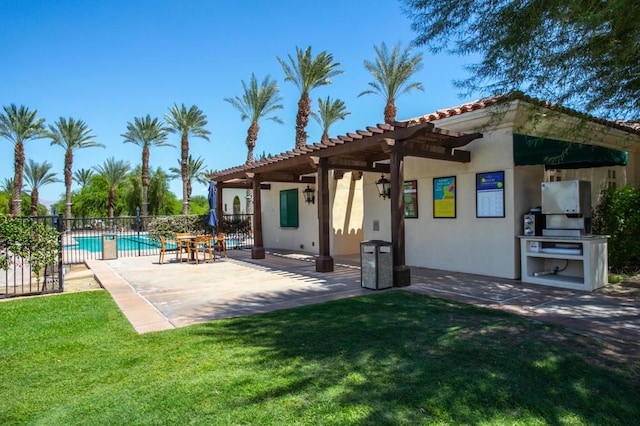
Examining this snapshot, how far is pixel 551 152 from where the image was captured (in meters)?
6.94

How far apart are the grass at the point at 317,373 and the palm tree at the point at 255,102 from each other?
2169 cm

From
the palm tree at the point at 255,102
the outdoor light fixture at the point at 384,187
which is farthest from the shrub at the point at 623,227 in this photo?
the palm tree at the point at 255,102

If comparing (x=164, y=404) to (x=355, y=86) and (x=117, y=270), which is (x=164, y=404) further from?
(x=355, y=86)

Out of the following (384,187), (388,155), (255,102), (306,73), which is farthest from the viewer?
(255,102)

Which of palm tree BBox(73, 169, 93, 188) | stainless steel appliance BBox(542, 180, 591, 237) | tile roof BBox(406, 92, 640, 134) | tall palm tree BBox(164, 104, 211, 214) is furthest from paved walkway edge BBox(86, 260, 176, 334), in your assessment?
palm tree BBox(73, 169, 93, 188)

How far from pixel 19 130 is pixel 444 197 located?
34.1 meters

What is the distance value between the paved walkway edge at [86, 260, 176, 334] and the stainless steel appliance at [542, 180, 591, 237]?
21.3ft

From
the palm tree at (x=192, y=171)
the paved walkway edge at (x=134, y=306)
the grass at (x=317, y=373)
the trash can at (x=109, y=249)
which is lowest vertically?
the grass at (x=317, y=373)

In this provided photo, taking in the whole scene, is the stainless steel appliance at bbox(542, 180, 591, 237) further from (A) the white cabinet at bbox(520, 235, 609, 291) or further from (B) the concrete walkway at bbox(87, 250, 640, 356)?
(B) the concrete walkway at bbox(87, 250, 640, 356)

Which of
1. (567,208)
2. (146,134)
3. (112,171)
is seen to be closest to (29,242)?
(567,208)

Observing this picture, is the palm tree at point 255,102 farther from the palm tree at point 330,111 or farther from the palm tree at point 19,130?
the palm tree at point 19,130

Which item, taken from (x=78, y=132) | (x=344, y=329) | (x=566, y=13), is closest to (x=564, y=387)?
(x=344, y=329)

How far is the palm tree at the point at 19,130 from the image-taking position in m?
29.4

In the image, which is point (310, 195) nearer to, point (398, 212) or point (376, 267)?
point (398, 212)
